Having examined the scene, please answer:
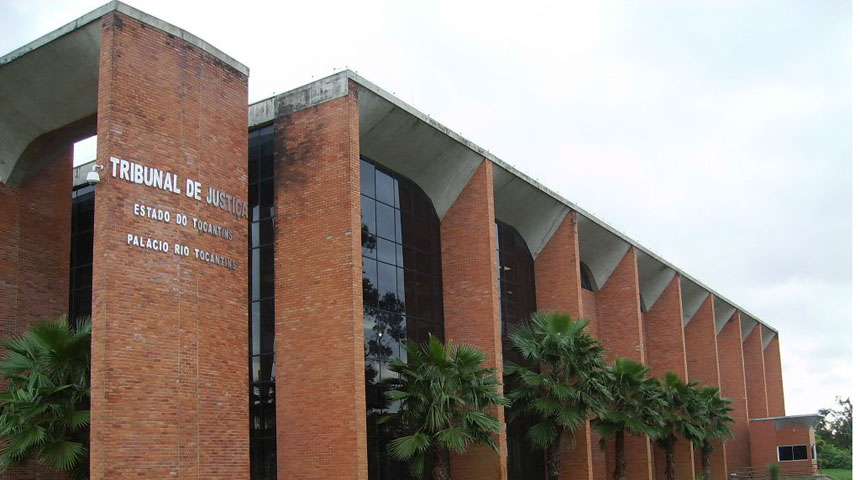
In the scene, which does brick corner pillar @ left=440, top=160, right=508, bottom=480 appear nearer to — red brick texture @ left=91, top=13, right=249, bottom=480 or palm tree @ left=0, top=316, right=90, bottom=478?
red brick texture @ left=91, top=13, right=249, bottom=480

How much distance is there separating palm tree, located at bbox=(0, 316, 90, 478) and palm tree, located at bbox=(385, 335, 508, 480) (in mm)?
6992

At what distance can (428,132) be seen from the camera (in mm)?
25625

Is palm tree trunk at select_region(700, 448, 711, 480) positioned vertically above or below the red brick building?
below

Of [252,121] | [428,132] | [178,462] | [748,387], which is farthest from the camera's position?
[748,387]

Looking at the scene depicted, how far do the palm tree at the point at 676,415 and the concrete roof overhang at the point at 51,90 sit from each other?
73.6 feet

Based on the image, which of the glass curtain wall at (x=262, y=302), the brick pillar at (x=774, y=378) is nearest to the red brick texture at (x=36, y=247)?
the glass curtain wall at (x=262, y=302)

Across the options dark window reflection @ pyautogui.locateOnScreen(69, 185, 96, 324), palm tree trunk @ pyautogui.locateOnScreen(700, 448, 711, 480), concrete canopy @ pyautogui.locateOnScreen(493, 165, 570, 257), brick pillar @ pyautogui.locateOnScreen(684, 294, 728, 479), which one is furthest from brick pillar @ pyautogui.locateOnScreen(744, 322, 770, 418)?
dark window reflection @ pyautogui.locateOnScreen(69, 185, 96, 324)

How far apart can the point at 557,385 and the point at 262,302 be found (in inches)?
353

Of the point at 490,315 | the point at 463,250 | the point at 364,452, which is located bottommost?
the point at 364,452

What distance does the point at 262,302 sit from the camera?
22.6 meters

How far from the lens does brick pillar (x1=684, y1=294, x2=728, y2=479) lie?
155ft

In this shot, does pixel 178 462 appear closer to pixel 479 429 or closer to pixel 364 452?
pixel 364 452

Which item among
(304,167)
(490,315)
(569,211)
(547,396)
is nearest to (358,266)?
(304,167)

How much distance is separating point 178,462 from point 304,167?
7.77m
